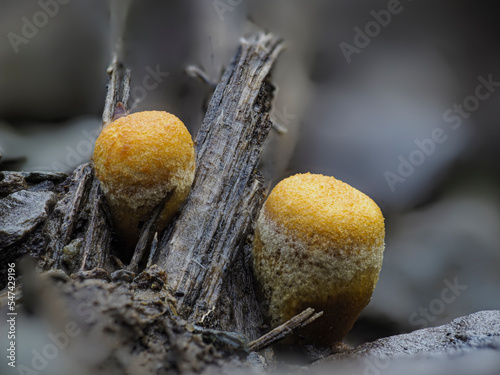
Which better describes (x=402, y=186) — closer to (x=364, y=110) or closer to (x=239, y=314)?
(x=364, y=110)

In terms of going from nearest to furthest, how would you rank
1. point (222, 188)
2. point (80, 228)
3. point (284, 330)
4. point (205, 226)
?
point (284, 330) → point (80, 228) → point (205, 226) → point (222, 188)

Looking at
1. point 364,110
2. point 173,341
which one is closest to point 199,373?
point 173,341

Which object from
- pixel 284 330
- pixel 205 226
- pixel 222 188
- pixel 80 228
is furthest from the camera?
pixel 222 188

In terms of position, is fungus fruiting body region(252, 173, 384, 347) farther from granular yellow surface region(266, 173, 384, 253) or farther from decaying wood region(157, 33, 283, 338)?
decaying wood region(157, 33, 283, 338)

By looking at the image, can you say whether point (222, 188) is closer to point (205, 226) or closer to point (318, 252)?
point (205, 226)

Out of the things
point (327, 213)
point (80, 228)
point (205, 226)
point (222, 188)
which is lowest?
point (80, 228)

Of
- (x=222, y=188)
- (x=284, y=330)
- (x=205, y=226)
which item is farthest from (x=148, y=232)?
(x=284, y=330)

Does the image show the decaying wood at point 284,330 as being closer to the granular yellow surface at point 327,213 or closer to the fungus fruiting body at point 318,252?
the fungus fruiting body at point 318,252

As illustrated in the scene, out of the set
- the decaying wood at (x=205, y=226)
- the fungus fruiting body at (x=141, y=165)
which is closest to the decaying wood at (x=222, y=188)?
the decaying wood at (x=205, y=226)
